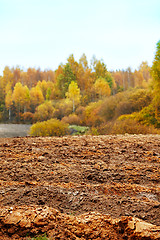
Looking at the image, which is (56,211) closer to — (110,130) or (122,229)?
(122,229)

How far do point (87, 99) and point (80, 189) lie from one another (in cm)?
2433

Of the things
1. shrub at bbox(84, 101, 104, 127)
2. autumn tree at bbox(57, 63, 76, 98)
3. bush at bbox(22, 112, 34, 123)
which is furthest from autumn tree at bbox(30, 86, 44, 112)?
shrub at bbox(84, 101, 104, 127)

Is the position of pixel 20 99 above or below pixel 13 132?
above

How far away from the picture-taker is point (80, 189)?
245 centimetres

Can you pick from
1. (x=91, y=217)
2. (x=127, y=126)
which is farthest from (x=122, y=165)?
(x=127, y=126)

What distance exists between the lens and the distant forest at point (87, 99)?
1156 cm

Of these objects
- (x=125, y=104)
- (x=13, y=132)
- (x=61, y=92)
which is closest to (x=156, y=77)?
(x=125, y=104)

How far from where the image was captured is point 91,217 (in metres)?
1.87

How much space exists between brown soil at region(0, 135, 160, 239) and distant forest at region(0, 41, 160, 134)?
493 cm

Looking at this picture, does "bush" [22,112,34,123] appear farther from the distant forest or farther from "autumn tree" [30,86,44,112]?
"autumn tree" [30,86,44,112]

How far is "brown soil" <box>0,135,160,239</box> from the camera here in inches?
69.7

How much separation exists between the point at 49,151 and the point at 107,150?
111 centimetres

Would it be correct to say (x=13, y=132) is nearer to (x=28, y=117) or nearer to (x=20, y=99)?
(x=28, y=117)

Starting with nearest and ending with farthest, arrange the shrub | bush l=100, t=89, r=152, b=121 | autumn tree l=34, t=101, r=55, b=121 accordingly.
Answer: the shrub < bush l=100, t=89, r=152, b=121 < autumn tree l=34, t=101, r=55, b=121
